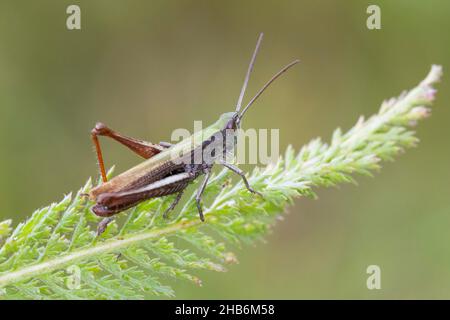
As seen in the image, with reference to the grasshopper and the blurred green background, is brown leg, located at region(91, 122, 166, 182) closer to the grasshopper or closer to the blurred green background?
the grasshopper

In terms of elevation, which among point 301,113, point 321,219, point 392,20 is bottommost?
point 321,219

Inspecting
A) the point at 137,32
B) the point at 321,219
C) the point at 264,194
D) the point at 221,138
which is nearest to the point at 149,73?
the point at 137,32

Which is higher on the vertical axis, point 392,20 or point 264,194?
point 392,20

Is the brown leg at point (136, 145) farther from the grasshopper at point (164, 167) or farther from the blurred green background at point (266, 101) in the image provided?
the blurred green background at point (266, 101)

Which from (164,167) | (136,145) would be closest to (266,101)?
(136,145)

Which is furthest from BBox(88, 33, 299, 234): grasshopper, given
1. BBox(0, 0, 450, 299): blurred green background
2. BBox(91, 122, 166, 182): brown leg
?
BBox(0, 0, 450, 299): blurred green background

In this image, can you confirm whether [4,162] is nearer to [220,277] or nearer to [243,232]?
[220,277]
